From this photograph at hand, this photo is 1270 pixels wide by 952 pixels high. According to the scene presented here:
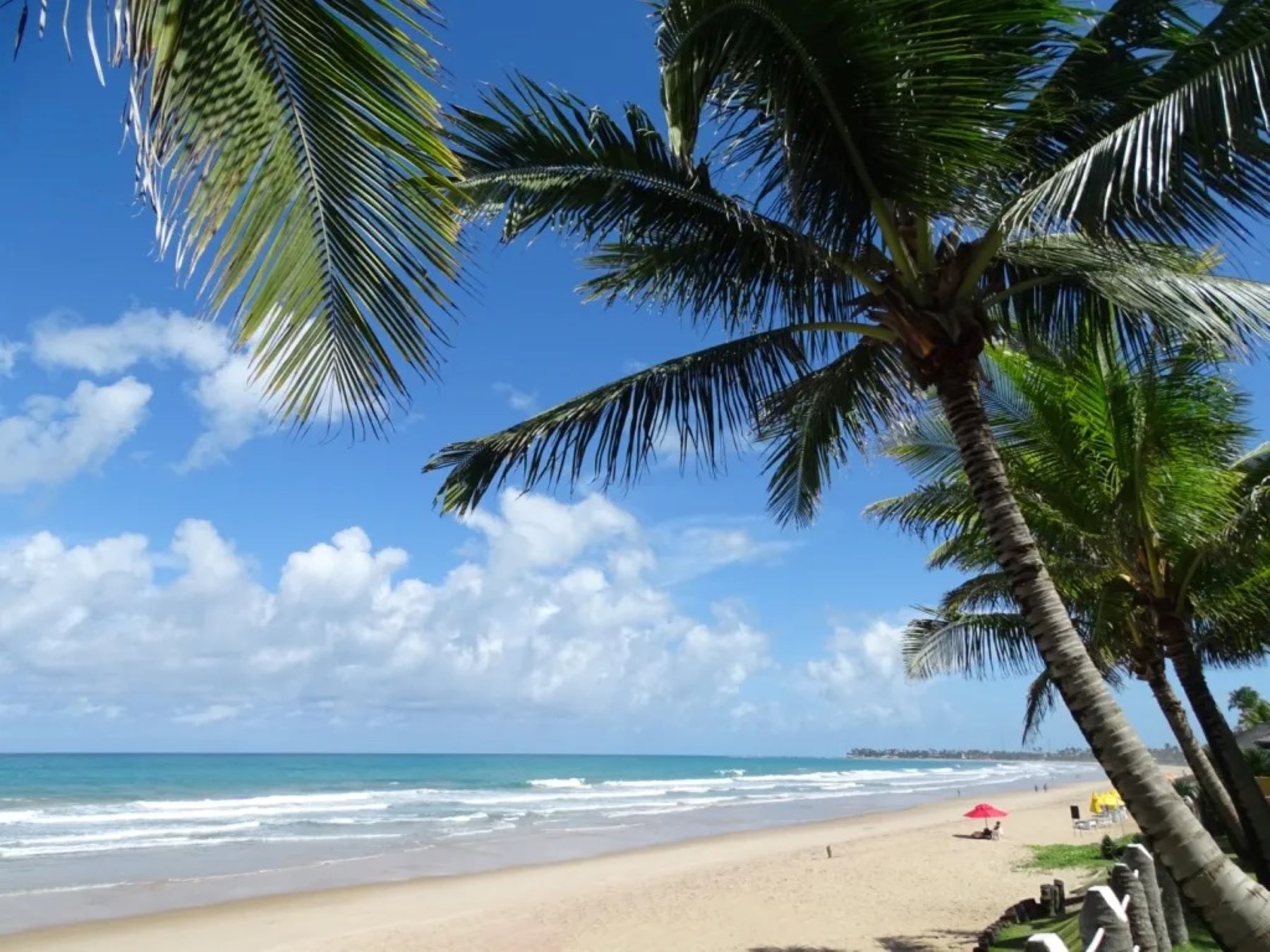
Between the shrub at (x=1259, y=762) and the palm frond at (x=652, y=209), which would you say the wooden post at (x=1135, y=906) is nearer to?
→ the palm frond at (x=652, y=209)

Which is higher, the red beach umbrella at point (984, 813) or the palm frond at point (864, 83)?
the palm frond at point (864, 83)

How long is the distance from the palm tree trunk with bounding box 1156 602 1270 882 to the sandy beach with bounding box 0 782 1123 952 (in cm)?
431

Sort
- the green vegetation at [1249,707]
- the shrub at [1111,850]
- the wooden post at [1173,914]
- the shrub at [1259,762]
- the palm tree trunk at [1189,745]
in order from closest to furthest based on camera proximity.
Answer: the wooden post at [1173,914], the palm tree trunk at [1189,745], the shrub at [1111,850], the shrub at [1259,762], the green vegetation at [1249,707]

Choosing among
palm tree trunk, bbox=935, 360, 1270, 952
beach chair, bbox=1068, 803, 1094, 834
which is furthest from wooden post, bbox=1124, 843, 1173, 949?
beach chair, bbox=1068, 803, 1094, 834

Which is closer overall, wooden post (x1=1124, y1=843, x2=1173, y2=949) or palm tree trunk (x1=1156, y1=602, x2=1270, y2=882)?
wooden post (x1=1124, y1=843, x2=1173, y2=949)

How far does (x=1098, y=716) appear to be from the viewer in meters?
4.30

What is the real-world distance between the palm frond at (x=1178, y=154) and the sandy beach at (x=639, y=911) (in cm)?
827

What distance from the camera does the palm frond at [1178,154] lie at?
12.9ft

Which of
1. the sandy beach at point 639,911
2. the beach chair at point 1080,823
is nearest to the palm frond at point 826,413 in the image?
the sandy beach at point 639,911

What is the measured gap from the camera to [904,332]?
17.0 feet

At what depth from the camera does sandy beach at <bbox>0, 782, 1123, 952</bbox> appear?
38.8 feet

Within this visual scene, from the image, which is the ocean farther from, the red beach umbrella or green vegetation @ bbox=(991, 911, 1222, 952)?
green vegetation @ bbox=(991, 911, 1222, 952)

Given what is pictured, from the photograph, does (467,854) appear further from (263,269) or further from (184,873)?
(263,269)

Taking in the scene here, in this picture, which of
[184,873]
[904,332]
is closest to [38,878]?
[184,873]
